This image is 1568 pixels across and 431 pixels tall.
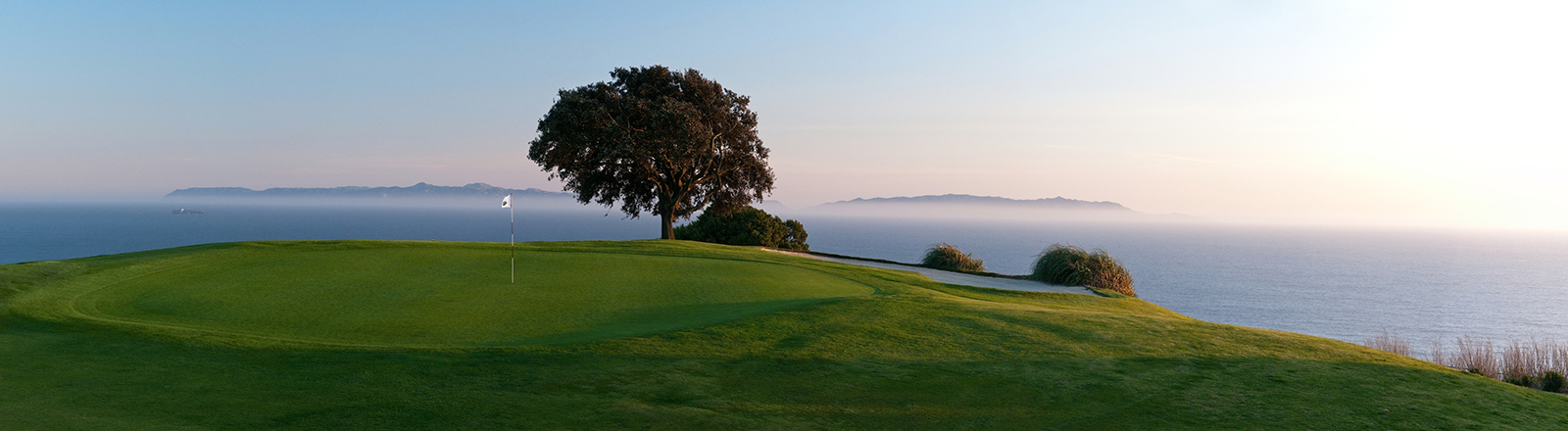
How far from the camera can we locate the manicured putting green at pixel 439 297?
844 cm

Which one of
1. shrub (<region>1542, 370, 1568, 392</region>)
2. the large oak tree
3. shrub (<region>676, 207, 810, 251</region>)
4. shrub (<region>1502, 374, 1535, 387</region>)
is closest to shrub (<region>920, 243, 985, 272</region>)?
shrub (<region>676, 207, 810, 251</region>)

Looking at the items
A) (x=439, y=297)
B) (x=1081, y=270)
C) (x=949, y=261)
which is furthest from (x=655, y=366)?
(x=949, y=261)

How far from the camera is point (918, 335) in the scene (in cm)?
793

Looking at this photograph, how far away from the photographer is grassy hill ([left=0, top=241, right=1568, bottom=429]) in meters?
5.15

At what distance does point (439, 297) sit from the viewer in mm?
10562

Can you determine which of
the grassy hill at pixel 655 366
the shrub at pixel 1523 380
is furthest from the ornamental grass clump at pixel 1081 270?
the grassy hill at pixel 655 366

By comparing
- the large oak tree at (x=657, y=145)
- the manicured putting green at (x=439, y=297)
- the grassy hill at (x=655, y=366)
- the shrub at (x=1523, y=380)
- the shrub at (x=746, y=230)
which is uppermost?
the large oak tree at (x=657, y=145)

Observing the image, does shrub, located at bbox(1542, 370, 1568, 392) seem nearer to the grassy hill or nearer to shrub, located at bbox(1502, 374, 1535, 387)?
shrub, located at bbox(1502, 374, 1535, 387)

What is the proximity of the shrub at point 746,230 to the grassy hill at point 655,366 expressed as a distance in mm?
20393

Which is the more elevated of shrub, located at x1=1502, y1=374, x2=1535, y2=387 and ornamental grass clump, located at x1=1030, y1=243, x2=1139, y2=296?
ornamental grass clump, located at x1=1030, y1=243, x2=1139, y2=296

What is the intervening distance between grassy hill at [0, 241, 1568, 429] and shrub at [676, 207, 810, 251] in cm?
2039

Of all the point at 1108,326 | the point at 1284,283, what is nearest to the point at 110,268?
the point at 1108,326

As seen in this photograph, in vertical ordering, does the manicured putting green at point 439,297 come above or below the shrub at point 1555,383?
above

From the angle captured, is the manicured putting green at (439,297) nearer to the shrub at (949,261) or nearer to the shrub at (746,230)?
the shrub at (949,261)
